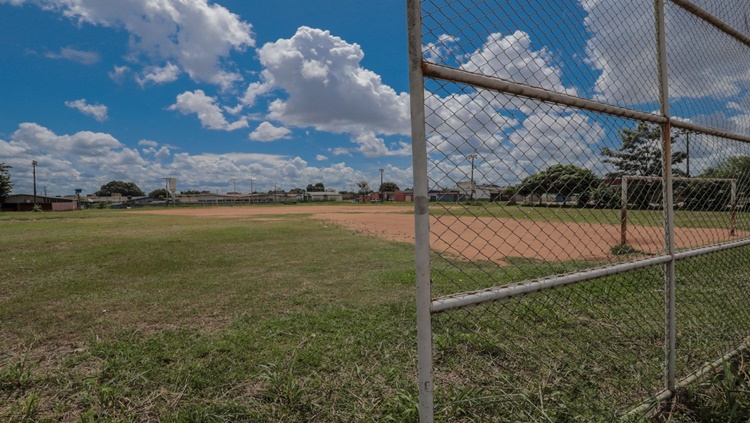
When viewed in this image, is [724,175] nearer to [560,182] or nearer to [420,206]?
[560,182]

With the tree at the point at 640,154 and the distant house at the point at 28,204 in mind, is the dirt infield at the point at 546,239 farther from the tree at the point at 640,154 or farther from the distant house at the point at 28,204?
the distant house at the point at 28,204

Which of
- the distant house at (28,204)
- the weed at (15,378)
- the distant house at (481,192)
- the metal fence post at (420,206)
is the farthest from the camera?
the distant house at (28,204)

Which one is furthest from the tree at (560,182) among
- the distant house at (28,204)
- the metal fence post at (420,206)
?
the distant house at (28,204)

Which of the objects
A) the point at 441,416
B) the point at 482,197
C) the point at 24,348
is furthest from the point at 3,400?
the point at 482,197

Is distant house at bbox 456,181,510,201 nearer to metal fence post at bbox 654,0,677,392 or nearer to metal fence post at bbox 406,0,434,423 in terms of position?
metal fence post at bbox 406,0,434,423

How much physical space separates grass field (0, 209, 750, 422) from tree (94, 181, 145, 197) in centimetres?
13533

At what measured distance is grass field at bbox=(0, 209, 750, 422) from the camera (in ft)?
7.70

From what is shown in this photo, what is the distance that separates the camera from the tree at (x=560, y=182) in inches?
88.9

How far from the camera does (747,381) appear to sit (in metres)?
2.55

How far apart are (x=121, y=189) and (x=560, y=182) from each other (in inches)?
5716

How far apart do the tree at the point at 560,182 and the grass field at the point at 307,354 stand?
0.78m

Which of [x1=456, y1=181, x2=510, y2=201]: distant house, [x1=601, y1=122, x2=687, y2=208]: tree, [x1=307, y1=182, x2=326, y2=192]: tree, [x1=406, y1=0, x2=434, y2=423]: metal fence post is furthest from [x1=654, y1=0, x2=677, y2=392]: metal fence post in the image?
[x1=307, y1=182, x2=326, y2=192]: tree

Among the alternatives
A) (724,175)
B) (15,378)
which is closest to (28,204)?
(15,378)

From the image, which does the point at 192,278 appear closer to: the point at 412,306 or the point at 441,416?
the point at 412,306
